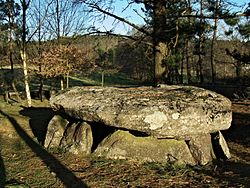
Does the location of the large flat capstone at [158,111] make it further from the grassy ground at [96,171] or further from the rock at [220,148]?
the grassy ground at [96,171]

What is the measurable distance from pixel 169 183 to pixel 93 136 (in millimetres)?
3011

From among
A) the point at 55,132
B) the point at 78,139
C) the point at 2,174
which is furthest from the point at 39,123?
the point at 2,174

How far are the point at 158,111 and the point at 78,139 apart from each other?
6.64 ft

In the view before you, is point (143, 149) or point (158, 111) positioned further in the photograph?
point (143, 149)

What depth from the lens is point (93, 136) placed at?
8.12 meters

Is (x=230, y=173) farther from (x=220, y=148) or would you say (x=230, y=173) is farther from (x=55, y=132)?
(x=55, y=132)

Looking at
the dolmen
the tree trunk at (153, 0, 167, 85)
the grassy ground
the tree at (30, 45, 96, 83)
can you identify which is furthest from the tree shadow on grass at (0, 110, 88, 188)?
the tree at (30, 45, 96, 83)

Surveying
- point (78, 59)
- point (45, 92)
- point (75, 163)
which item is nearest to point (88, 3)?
point (75, 163)

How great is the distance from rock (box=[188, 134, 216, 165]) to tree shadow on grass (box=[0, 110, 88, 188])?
9.48ft

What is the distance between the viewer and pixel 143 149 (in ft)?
23.3

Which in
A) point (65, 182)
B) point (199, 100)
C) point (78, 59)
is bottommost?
point (65, 182)

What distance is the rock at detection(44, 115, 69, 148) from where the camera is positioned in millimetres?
8047

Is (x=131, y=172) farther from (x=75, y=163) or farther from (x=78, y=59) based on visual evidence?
(x=78, y=59)

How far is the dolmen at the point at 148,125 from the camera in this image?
6.95 m
